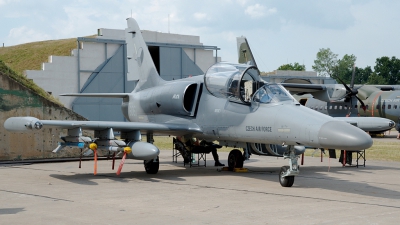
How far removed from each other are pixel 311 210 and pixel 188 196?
2931 mm

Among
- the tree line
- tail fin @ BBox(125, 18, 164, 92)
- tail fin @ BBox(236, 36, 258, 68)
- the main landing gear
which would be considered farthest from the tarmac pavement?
the tree line

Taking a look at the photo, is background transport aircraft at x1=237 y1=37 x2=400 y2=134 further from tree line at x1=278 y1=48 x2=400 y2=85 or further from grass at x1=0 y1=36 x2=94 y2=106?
tree line at x1=278 y1=48 x2=400 y2=85

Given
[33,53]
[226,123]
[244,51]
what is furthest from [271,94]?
[33,53]

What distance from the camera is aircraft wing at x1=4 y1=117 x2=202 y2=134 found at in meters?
14.5

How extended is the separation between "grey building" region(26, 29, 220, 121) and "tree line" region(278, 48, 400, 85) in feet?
249

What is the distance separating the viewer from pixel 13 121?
14.8 meters

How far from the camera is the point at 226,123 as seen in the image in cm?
1496

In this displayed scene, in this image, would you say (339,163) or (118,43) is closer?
(339,163)

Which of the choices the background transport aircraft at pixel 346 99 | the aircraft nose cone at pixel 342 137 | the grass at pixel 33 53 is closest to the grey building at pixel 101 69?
the grass at pixel 33 53

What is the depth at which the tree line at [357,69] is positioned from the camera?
4939 inches

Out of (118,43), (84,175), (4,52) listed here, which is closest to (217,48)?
(118,43)

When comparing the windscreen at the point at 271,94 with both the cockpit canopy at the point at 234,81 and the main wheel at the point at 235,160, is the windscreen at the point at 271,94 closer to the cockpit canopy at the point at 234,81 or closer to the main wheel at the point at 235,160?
the cockpit canopy at the point at 234,81

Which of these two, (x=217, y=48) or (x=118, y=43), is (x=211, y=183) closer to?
(x=118, y=43)

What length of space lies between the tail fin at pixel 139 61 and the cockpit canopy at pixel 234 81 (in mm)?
3903
